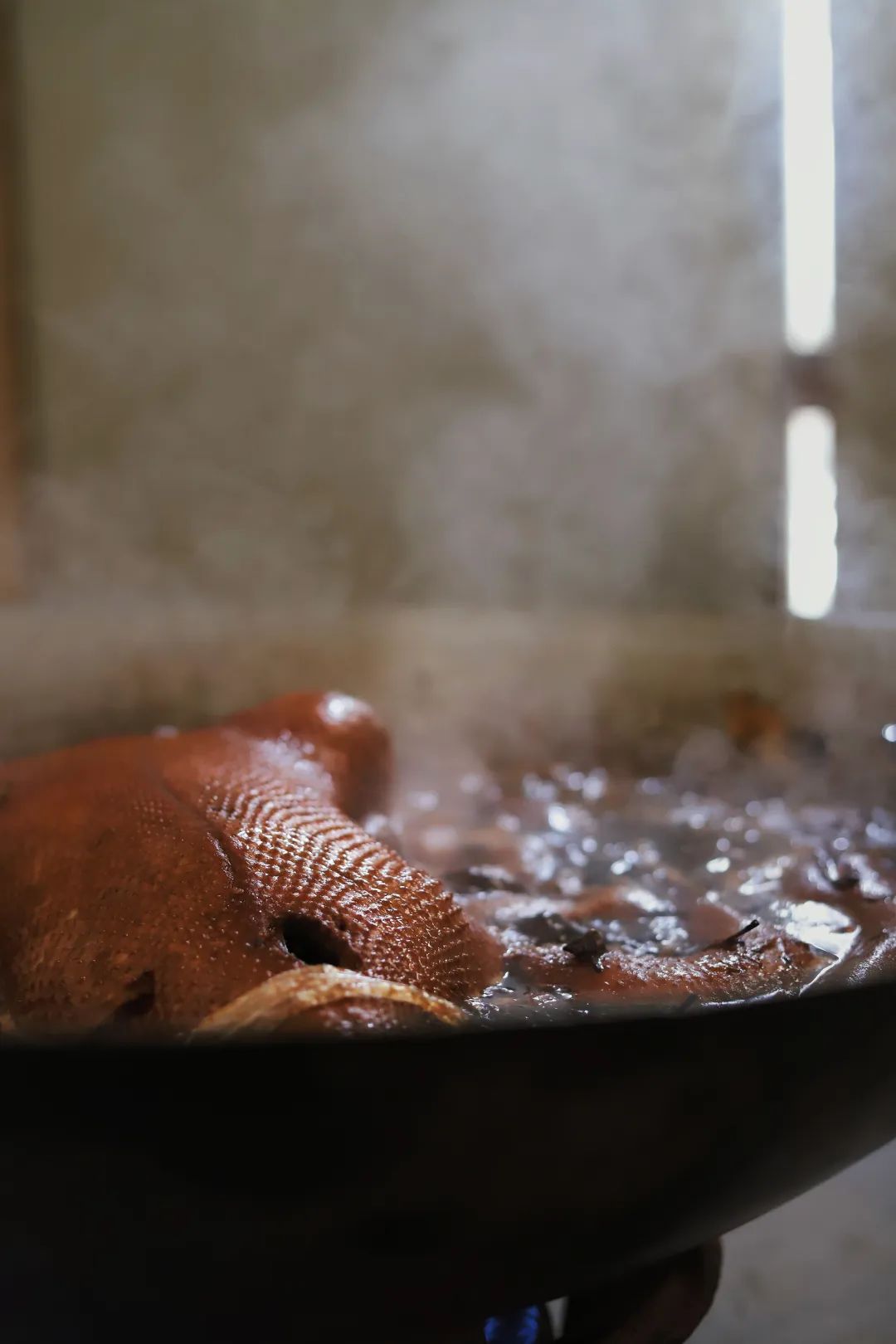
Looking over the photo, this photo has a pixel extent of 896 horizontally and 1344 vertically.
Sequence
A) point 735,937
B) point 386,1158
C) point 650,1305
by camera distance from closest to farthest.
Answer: point 386,1158
point 650,1305
point 735,937

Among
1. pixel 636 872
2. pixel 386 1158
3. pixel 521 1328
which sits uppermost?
pixel 386 1158

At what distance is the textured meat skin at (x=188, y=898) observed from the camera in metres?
0.51

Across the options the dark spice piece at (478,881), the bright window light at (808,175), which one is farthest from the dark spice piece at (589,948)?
the bright window light at (808,175)

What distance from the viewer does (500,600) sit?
287 cm

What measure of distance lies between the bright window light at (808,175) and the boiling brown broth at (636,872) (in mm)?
2213

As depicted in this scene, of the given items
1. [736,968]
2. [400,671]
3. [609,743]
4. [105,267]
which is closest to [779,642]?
[609,743]

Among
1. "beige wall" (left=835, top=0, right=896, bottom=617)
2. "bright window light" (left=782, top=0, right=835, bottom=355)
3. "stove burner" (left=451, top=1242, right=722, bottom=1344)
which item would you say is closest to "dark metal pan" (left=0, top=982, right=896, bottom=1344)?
"stove burner" (left=451, top=1242, right=722, bottom=1344)

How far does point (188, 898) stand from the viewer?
0.54 m

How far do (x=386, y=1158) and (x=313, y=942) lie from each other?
0.23 metres

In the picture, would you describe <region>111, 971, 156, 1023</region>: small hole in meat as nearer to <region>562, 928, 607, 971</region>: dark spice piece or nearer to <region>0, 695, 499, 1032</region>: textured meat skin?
<region>0, 695, 499, 1032</region>: textured meat skin

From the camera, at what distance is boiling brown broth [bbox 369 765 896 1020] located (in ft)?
1.98

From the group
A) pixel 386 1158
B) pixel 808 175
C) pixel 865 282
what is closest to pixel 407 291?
pixel 808 175

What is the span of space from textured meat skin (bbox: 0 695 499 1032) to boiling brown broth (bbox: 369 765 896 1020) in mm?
70

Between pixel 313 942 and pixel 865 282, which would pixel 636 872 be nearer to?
pixel 313 942
